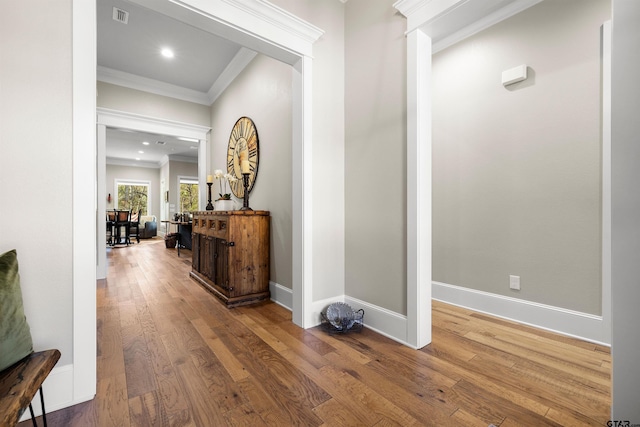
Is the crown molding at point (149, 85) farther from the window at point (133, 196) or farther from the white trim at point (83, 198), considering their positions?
the window at point (133, 196)

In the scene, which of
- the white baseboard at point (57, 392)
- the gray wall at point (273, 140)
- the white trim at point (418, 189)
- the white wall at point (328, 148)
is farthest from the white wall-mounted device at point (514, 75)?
the white baseboard at point (57, 392)

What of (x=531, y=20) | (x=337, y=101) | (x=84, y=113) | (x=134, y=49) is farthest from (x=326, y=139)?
(x=134, y=49)

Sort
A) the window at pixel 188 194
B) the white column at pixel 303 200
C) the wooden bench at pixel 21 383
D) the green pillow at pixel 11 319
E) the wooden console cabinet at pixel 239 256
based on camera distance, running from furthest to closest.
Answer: the window at pixel 188 194, the wooden console cabinet at pixel 239 256, the white column at pixel 303 200, the green pillow at pixel 11 319, the wooden bench at pixel 21 383

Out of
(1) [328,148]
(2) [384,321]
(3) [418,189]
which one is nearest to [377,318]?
(2) [384,321]

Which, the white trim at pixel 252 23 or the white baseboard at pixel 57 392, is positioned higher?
the white trim at pixel 252 23

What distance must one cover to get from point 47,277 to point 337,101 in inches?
85.5

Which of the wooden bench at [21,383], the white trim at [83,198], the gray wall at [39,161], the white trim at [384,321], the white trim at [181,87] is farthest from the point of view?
the white trim at [181,87]

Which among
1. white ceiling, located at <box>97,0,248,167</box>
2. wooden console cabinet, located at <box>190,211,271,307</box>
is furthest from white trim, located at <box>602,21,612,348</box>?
white ceiling, located at <box>97,0,248,167</box>

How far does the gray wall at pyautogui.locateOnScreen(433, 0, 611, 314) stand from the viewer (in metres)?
1.93

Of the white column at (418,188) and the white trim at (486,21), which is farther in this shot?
the white trim at (486,21)

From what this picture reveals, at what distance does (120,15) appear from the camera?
287 cm

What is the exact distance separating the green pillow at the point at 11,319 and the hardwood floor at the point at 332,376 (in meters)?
0.40

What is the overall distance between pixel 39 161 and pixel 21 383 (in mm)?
899

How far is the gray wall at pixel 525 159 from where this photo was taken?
1.93 metres
